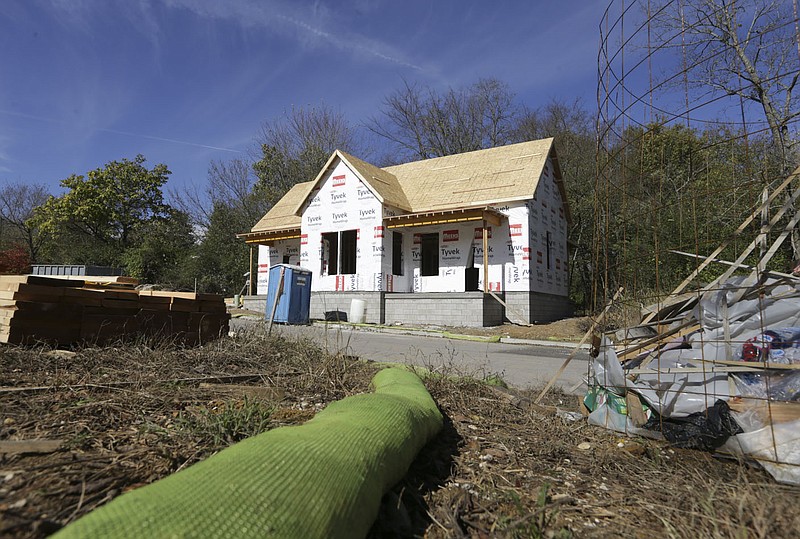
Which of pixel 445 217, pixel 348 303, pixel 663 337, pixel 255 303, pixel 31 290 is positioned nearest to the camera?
pixel 663 337

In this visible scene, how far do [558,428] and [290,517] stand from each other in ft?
9.34

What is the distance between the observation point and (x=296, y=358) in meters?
5.43

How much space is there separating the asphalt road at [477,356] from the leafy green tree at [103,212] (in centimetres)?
3036

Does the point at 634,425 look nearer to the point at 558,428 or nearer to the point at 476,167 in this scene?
the point at 558,428

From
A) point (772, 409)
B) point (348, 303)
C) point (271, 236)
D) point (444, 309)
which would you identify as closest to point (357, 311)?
point (348, 303)

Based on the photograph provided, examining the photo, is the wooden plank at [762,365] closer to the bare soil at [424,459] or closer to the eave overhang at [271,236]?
the bare soil at [424,459]

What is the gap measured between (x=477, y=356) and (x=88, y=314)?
6.43 metres

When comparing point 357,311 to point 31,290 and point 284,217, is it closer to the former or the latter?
point 284,217

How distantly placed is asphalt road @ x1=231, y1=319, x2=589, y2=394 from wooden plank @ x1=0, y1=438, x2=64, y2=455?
295 centimetres

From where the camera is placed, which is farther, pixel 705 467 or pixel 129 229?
pixel 129 229

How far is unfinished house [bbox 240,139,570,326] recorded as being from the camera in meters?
17.5

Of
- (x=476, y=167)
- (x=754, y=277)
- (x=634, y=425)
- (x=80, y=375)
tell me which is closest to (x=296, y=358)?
(x=80, y=375)

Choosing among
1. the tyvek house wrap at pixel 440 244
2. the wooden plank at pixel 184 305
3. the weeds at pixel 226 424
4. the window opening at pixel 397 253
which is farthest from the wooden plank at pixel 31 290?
the window opening at pixel 397 253

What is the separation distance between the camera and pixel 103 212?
115ft
